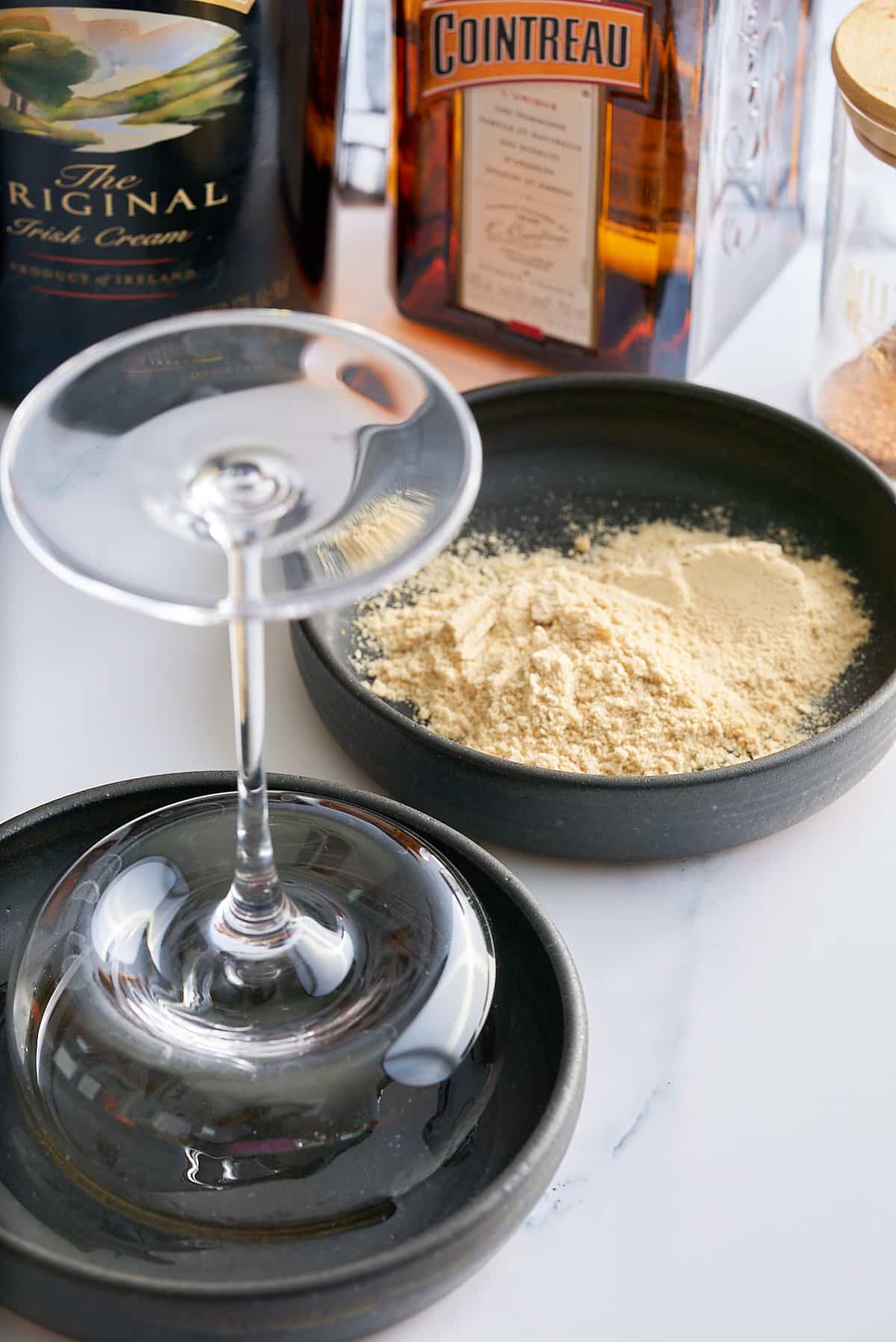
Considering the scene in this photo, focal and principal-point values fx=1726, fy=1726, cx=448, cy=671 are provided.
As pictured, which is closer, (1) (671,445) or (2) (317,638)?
(2) (317,638)

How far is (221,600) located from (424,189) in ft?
1.42

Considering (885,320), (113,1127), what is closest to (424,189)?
(885,320)

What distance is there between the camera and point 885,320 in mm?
690

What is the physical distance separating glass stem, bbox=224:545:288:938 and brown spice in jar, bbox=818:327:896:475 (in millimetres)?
358

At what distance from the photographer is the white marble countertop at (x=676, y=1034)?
1.37 ft

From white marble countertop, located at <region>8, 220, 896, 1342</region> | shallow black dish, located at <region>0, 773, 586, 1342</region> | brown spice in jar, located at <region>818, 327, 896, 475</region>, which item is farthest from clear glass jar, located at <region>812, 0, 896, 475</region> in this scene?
Answer: shallow black dish, located at <region>0, 773, 586, 1342</region>

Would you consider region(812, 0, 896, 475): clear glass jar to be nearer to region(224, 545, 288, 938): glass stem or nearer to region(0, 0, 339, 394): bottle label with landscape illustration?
region(0, 0, 339, 394): bottle label with landscape illustration

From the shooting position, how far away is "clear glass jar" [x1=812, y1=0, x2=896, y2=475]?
0.67m

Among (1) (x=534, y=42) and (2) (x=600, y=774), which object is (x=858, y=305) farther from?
(2) (x=600, y=774)

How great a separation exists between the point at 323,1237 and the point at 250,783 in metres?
0.11

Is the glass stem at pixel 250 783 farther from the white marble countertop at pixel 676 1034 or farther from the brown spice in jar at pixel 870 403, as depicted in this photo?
the brown spice in jar at pixel 870 403

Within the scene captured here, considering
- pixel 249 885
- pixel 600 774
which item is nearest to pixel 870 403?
pixel 600 774

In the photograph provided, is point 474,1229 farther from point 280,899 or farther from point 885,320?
point 885,320

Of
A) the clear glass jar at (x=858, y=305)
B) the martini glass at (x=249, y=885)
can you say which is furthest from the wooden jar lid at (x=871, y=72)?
the martini glass at (x=249, y=885)
